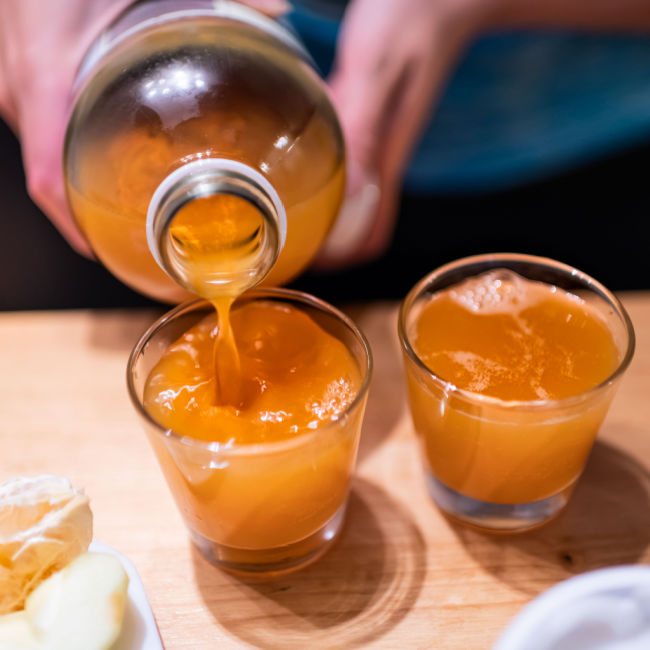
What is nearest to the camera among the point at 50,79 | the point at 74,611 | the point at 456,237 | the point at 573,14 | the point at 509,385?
the point at 74,611

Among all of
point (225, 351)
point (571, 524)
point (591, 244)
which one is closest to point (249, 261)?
point (225, 351)

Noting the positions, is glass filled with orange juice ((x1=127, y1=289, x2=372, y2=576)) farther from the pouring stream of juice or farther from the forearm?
the forearm

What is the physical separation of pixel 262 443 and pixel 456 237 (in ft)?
2.72

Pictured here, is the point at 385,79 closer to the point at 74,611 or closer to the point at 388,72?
the point at 388,72

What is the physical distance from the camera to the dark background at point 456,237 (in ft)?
4.50

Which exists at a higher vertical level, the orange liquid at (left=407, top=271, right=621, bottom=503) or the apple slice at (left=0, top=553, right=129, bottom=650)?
the orange liquid at (left=407, top=271, right=621, bottom=503)

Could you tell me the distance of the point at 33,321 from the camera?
1.03 metres

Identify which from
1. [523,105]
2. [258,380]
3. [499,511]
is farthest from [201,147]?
[523,105]

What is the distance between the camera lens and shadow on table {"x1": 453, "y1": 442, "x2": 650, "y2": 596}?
29.5 inches

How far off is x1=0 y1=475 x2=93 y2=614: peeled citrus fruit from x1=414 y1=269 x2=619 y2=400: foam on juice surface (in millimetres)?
341

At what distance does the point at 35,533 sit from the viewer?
0.64 m

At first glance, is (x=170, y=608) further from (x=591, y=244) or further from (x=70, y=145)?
(x=591, y=244)

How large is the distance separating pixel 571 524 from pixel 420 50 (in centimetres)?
62

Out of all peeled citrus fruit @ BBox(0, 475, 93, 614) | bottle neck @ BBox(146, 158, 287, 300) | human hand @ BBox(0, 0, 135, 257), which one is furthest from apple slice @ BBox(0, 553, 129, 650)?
human hand @ BBox(0, 0, 135, 257)
